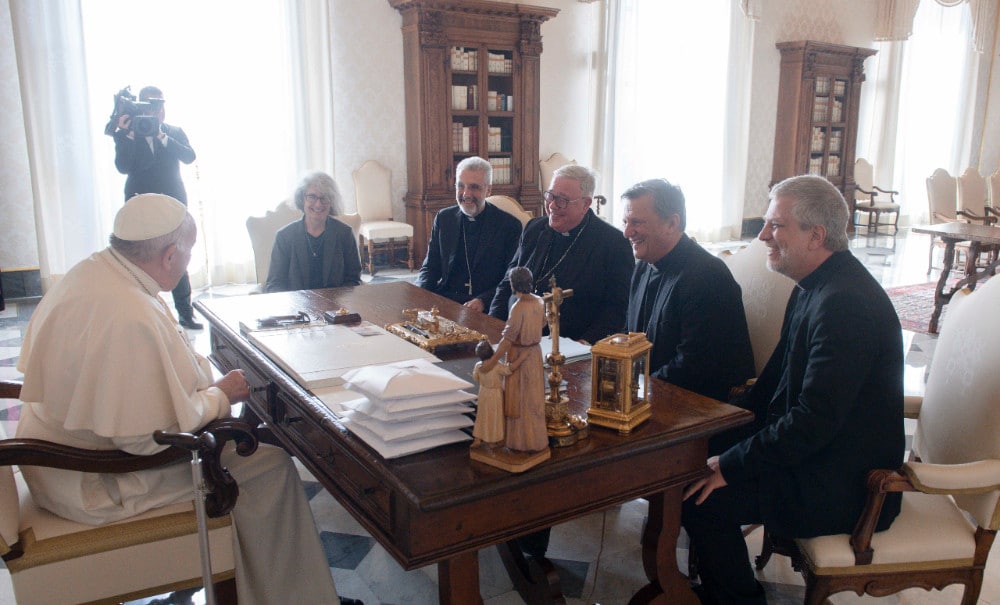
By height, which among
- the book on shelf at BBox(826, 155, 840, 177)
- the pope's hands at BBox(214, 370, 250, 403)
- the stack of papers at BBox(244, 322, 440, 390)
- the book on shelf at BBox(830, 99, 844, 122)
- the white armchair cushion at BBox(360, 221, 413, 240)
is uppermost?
the book on shelf at BBox(830, 99, 844, 122)

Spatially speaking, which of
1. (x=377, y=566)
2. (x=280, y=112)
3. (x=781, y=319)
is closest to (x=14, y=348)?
(x=280, y=112)

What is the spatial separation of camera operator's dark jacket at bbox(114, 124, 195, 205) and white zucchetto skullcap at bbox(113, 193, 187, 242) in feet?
11.7

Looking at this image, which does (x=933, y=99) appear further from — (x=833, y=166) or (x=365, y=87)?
(x=365, y=87)

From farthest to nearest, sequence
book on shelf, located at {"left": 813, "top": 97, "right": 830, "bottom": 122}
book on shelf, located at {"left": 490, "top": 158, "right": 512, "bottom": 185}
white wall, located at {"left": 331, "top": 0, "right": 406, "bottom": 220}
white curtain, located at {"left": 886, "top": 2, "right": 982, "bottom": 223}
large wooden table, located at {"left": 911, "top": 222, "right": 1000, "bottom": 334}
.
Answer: white curtain, located at {"left": 886, "top": 2, "right": 982, "bottom": 223}
book on shelf, located at {"left": 813, "top": 97, "right": 830, "bottom": 122}
book on shelf, located at {"left": 490, "top": 158, "right": 512, "bottom": 185}
white wall, located at {"left": 331, "top": 0, "right": 406, "bottom": 220}
large wooden table, located at {"left": 911, "top": 222, "right": 1000, "bottom": 334}

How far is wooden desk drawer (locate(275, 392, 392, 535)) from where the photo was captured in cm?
153

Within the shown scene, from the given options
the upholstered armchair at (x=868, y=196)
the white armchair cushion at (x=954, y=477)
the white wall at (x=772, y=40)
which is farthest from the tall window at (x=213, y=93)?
the upholstered armchair at (x=868, y=196)

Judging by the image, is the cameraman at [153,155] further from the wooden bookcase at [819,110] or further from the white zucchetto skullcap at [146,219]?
the wooden bookcase at [819,110]

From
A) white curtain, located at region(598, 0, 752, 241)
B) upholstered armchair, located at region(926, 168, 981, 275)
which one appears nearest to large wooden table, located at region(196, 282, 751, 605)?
white curtain, located at region(598, 0, 752, 241)

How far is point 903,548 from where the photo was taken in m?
1.82

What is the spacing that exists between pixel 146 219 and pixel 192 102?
5382 mm

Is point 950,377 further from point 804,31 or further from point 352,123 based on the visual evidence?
point 804,31

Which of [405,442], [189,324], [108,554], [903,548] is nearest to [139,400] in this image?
[108,554]

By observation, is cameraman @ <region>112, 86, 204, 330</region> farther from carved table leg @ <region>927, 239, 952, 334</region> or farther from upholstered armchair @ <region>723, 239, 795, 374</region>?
carved table leg @ <region>927, 239, 952, 334</region>

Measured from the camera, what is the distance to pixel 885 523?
1860 mm
